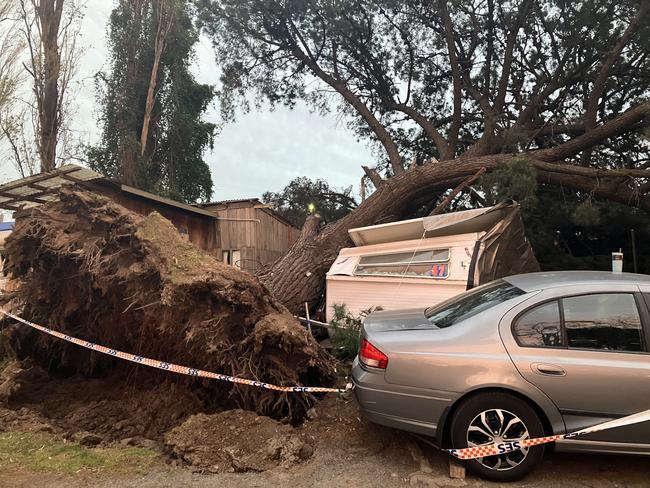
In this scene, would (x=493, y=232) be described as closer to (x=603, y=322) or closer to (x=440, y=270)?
(x=440, y=270)

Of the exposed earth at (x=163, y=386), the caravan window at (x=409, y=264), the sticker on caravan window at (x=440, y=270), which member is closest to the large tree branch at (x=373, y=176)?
the caravan window at (x=409, y=264)

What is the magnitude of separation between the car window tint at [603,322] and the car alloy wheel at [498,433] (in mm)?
711

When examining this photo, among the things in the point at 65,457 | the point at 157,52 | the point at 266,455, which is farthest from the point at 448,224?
the point at 157,52

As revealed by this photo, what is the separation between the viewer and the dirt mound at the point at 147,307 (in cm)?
459

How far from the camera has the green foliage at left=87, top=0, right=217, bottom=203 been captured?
2092 cm

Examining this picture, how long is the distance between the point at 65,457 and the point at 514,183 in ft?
25.3

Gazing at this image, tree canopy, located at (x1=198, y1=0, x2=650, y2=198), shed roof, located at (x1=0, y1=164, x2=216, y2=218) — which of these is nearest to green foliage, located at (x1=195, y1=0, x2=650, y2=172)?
tree canopy, located at (x1=198, y1=0, x2=650, y2=198)

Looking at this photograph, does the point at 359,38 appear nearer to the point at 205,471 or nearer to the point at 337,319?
the point at 337,319

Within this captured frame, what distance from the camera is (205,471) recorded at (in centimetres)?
356

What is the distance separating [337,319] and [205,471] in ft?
11.4

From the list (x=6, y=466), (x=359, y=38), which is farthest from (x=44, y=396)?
(x=359, y=38)

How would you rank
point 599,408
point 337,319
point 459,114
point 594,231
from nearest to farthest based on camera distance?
point 599,408 → point 337,319 → point 594,231 → point 459,114

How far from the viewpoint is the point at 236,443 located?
12.7 ft

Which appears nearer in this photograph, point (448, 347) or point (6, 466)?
point (448, 347)
